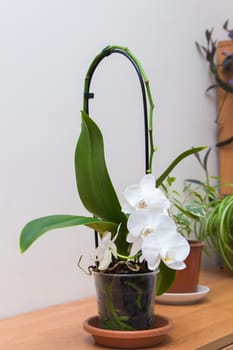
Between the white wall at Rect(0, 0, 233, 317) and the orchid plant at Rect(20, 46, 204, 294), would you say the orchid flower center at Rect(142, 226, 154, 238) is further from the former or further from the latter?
the white wall at Rect(0, 0, 233, 317)

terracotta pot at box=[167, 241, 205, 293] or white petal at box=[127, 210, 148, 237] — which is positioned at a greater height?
white petal at box=[127, 210, 148, 237]

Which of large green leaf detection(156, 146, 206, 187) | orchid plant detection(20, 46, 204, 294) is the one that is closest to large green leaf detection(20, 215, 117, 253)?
orchid plant detection(20, 46, 204, 294)

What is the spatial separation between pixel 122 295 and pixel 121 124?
2.04ft

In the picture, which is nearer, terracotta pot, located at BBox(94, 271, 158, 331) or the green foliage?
terracotta pot, located at BBox(94, 271, 158, 331)

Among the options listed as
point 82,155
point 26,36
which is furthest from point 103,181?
point 26,36

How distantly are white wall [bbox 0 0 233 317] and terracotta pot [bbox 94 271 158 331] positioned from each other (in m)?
0.32

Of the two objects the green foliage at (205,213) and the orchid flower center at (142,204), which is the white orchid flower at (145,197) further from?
the green foliage at (205,213)

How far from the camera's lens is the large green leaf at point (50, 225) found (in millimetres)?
888

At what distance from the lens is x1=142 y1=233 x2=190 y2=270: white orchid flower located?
98 cm

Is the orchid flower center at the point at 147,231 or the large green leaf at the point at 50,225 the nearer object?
the large green leaf at the point at 50,225

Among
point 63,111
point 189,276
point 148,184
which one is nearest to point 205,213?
point 189,276

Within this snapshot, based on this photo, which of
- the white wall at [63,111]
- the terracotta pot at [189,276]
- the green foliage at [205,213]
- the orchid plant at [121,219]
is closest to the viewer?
the orchid plant at [121,219]

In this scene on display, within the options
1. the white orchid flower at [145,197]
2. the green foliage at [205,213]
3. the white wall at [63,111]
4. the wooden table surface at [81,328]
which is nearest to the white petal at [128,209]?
the white orchid flower at [145,197]

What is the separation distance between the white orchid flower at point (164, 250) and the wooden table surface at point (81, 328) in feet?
0.54
